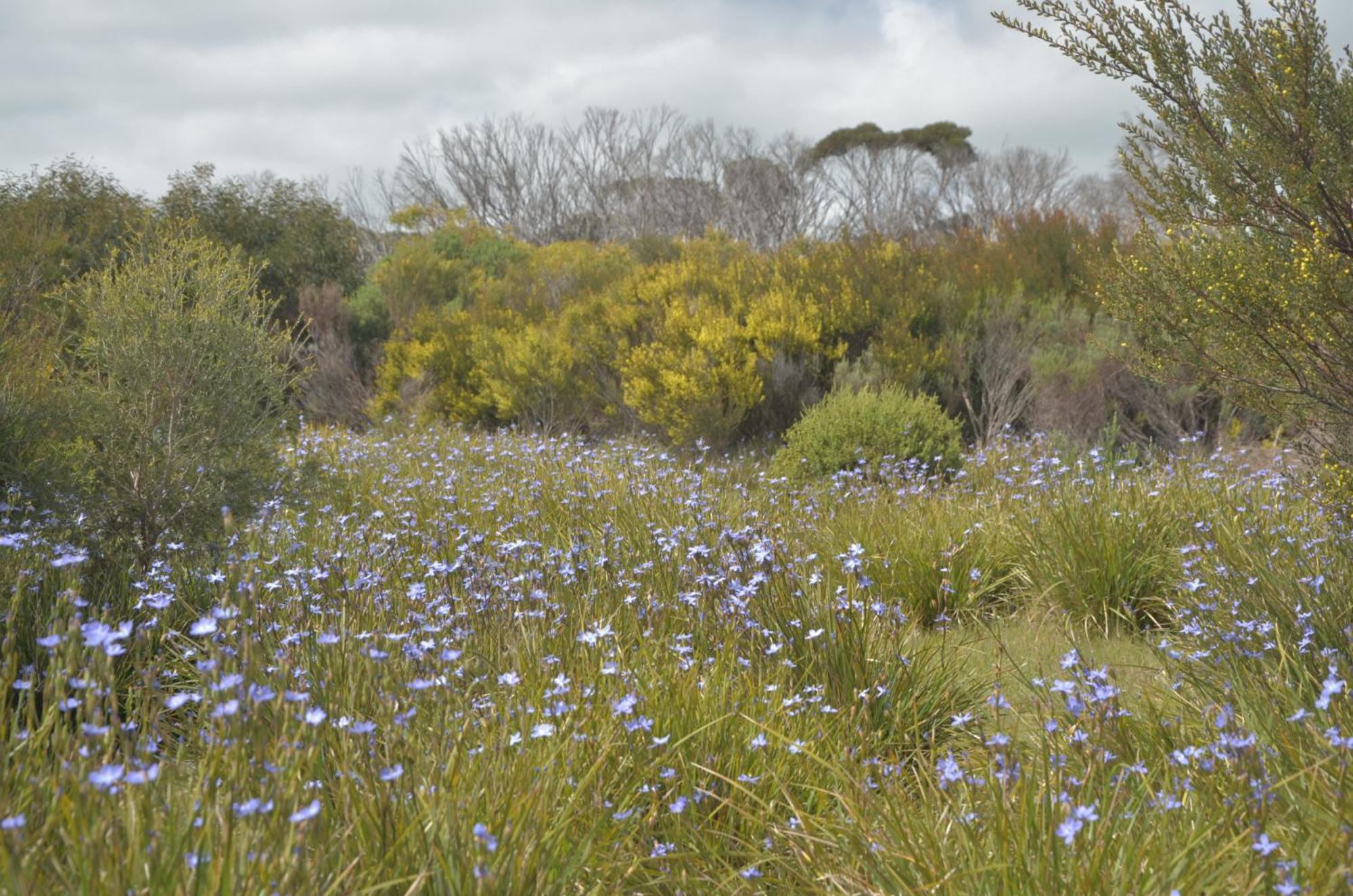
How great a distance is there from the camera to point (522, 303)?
56.2 ft

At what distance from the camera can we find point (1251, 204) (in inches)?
176

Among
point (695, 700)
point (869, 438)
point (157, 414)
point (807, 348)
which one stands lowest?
point (695, 700)

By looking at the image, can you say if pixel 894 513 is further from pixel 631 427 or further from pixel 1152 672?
pixel 631 427

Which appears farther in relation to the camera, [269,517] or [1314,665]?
[269,517]

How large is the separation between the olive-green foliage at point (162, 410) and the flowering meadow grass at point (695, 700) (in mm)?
280

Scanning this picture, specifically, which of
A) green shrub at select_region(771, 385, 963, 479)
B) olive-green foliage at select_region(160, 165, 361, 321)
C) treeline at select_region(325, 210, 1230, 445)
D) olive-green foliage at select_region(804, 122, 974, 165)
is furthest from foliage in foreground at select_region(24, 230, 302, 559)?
olive-green foliage at select_region(804, 122, 974, 165)

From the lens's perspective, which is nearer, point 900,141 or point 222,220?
point 222,220

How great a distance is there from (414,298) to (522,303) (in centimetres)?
288

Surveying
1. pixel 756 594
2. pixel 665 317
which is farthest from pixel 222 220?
pixel 756 594

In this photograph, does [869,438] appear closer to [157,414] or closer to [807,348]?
[807,348]

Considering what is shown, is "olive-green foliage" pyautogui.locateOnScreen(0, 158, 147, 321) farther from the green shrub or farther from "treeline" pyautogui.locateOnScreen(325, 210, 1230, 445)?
the green shrub

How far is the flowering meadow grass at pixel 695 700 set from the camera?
2.21 m

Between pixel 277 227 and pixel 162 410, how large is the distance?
16.3 metres

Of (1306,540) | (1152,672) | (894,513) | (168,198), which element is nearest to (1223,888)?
A: (1152,672)
